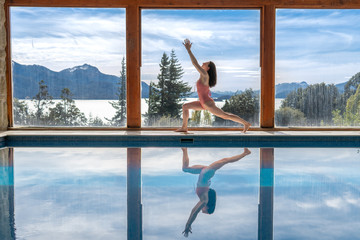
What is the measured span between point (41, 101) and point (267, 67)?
4.18m

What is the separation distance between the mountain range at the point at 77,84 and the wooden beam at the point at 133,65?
0.20m

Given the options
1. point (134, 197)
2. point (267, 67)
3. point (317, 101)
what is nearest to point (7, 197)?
point (134, 197)

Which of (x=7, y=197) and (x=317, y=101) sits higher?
(x=317, y=101)

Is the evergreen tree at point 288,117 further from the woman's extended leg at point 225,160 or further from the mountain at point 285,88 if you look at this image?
the woman's extended leg at point 225,160

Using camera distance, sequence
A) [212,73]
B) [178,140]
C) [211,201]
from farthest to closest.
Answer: [212,73]
[178,140]
[211,201]

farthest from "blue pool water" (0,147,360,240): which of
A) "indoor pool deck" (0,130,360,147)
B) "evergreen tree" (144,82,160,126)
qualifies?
"evergreen tree" (144,82,160,126)

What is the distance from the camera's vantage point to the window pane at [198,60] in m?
6.62

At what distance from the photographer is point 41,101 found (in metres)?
6.74

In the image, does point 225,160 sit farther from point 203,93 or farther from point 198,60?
point 198,60

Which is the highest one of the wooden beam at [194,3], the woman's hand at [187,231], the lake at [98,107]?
the wooden beam at [194,3]

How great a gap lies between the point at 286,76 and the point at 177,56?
203cm

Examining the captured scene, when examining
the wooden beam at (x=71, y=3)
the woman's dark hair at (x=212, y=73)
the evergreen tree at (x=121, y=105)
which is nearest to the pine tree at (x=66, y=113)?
the evergreen tree at (x=121, y=105)

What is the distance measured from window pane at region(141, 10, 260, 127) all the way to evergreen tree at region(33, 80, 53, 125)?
1783 mm

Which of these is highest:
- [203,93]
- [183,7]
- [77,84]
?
[183,7]
